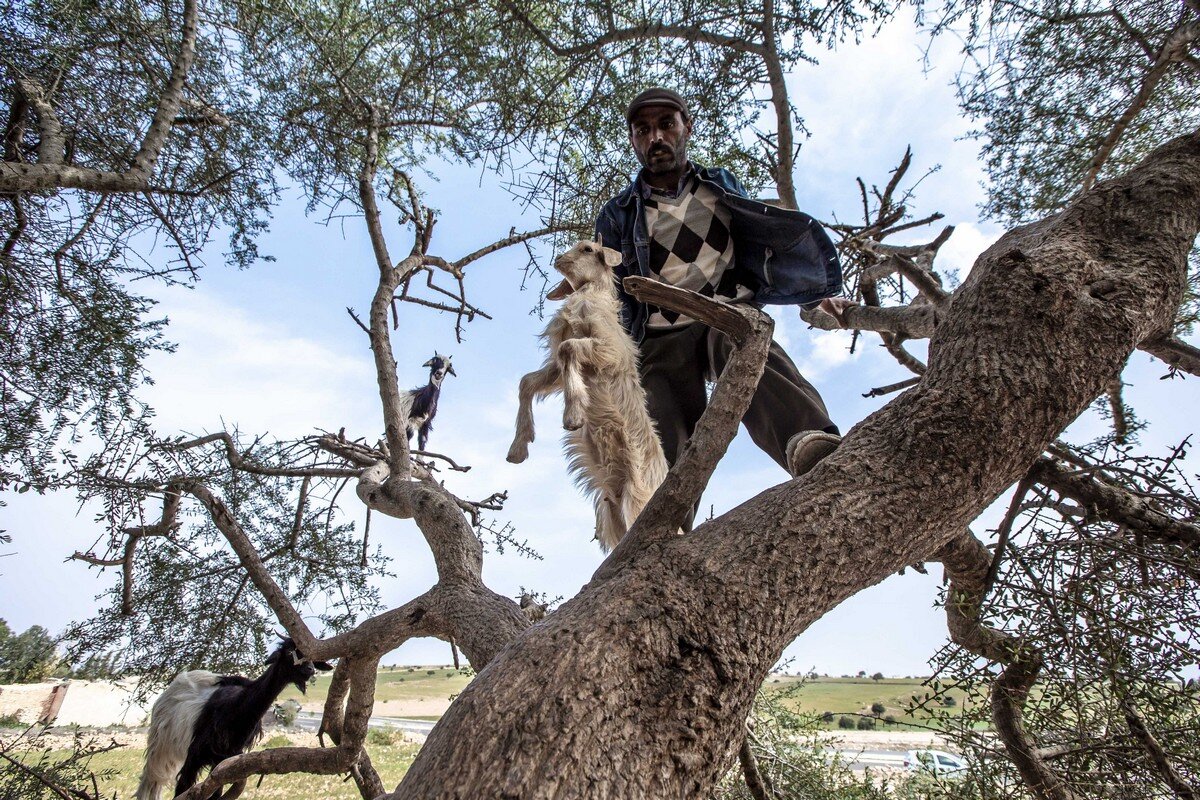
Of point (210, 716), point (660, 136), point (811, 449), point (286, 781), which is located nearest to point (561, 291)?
point (660, 136)

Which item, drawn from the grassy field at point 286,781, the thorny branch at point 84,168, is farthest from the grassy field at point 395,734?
the thorny branch at point 84,168

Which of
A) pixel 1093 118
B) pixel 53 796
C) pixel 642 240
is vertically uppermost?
pixel 1093 118

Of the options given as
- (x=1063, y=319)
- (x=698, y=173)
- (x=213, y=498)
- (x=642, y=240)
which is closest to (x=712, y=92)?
(x=698, y=173)

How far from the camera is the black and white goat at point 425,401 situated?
8680 millimetres

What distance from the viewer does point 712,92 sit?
4.65m

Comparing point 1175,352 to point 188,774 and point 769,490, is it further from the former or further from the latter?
point 188,774

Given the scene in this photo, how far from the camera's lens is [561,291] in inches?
127

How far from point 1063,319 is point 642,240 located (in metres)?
1.80

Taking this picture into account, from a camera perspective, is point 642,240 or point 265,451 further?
point 265,451

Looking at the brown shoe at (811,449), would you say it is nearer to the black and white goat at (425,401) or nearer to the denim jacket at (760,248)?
the denim jacket at (760,248)

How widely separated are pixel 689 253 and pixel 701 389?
0.67 meters

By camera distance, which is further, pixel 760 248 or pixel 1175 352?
pixel 1175 352

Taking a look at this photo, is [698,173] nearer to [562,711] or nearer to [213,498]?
[562,711]

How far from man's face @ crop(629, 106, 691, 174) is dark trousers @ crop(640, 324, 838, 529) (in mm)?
839
